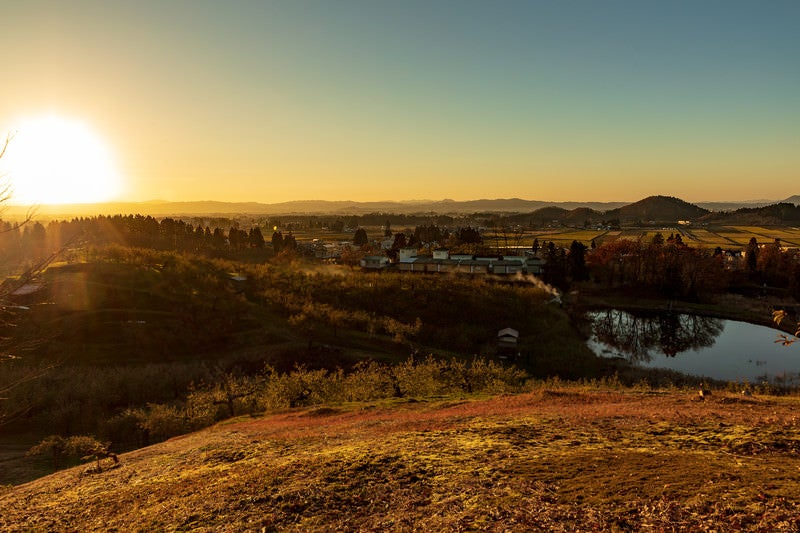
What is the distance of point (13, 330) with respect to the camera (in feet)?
177

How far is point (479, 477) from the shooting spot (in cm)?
1358

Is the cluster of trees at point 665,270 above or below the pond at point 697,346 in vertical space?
above

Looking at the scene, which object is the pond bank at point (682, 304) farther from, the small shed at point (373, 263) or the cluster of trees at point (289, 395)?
the cluster of trees at point (289, 395)

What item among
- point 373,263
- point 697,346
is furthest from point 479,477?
point 373,263

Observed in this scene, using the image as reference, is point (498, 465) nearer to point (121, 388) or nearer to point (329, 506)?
point (329, 506)

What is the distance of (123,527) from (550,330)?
61314 mm

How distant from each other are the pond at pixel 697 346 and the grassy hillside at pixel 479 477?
4162 centimetres

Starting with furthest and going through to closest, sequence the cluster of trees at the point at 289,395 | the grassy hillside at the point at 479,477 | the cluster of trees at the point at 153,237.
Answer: the cluster of trees at the point at 153,237 < the cluster of trees at the point at 289,395 < the grassy hillside at the point at 479,477

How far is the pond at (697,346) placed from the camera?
54688 millimetres

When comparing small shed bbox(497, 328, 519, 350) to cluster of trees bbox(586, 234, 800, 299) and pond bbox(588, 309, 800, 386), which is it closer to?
pond bbox(588, 309, 800, 386)

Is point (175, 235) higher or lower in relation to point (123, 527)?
higher

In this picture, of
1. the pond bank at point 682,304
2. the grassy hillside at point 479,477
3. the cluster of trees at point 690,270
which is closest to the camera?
the grassy hillside at point 479,477

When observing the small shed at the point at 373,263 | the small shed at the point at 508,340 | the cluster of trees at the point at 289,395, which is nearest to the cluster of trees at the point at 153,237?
the small shed at the point at 373,263

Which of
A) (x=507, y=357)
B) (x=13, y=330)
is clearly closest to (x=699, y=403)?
(x=507, y=357)
